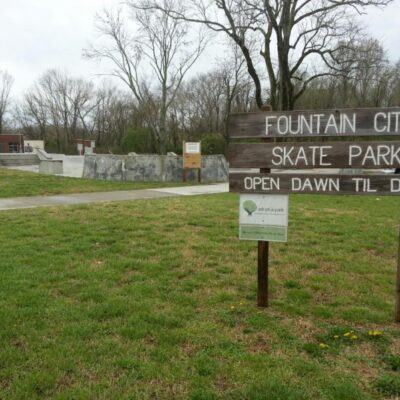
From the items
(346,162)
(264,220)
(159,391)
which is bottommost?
(159,391)

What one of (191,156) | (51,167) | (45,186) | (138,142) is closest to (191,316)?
(45,186)

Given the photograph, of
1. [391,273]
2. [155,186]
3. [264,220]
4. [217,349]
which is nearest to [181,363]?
[217,349]

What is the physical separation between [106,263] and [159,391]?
287 centimetres

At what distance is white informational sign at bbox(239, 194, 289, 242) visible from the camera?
4027mm

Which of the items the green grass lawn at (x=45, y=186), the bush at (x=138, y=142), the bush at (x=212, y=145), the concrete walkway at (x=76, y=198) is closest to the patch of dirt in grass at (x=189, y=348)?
the concrete walkway at (x=76, y=198)

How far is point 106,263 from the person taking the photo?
214 inches

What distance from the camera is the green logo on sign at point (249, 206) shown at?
411 cm

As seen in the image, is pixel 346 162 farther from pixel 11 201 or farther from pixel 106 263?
pixel 11 201

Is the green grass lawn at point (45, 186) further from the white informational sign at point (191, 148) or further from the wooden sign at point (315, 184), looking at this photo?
the wooden sign at point (315, 184)

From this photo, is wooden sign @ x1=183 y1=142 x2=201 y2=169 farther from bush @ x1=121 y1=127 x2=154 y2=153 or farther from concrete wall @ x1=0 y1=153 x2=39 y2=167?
bush @ x1=121 y1=127 x2=154 y2=153

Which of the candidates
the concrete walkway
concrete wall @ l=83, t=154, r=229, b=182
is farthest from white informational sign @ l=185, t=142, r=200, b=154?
the concrete walkway

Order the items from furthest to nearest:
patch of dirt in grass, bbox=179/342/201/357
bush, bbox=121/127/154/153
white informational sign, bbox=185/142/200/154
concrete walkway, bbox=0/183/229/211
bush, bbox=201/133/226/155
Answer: bush, bbox=121/127/154/153
bush, bbox=201/133/226/155
white informational sign, bbox=185/142/200/154
concrete walkway, bbox=0/183/229/211
patch of dirt in grass, bbox=179/342/201/357

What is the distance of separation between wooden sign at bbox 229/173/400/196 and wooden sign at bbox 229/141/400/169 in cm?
10

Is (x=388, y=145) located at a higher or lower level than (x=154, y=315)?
higher
